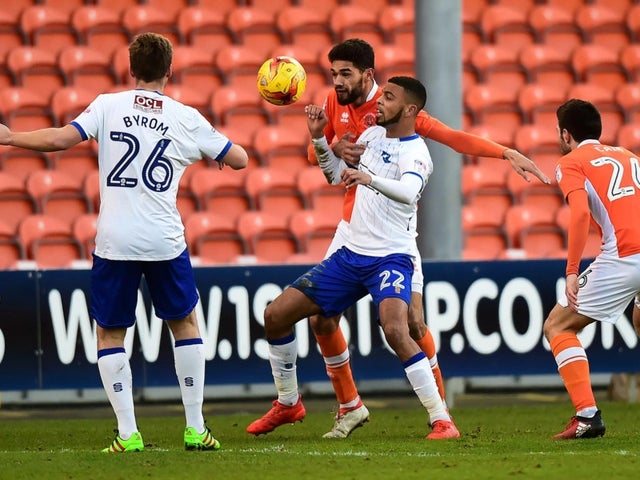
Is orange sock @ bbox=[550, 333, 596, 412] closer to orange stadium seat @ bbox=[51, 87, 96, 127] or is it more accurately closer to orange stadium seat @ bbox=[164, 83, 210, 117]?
orange stadium seat @ bbox=[164, 83, 210, 117]

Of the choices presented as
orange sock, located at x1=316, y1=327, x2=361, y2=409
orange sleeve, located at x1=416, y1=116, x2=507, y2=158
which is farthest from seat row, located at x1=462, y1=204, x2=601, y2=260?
orange sleeve, located at x1=416, y1=116, x2=507, y2=158

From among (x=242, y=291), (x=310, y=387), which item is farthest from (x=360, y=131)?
(x=310, y=387)

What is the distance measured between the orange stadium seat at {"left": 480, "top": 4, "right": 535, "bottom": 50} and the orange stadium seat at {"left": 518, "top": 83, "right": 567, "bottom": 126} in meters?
0.78

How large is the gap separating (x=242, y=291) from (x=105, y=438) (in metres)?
1.87

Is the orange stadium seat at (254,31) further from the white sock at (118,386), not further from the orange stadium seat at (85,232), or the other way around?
the white sock at (118,386)

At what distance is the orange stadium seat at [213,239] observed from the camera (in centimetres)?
1124

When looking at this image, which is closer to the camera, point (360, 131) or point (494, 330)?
point (360, 131)

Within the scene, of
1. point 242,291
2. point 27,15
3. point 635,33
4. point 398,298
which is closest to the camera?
point 398,298

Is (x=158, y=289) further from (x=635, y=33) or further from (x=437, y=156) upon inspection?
(x=635, y=33)

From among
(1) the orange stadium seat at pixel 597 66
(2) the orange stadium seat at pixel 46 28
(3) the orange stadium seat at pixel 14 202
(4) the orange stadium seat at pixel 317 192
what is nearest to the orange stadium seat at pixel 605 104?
(1) the orange stadium seat at pixel 597 66

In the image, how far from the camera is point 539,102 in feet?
42.8

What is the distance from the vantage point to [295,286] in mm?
7016

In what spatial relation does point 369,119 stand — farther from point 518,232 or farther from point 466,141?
point 518,232

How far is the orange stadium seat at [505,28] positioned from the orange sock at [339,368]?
713 centimetres
